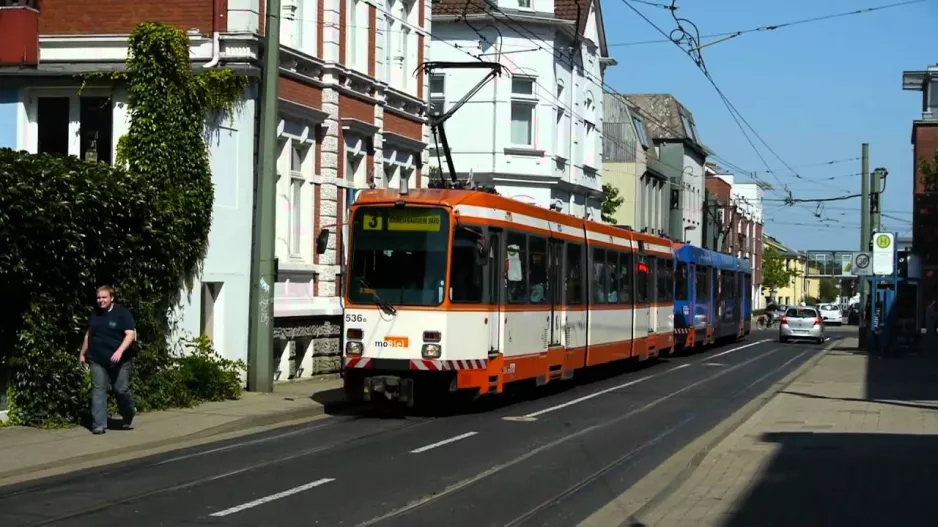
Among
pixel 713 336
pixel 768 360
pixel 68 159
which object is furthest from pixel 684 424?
pixel 713 336

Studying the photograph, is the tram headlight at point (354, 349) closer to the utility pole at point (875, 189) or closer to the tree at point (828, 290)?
the utility pole at point (875, 189)

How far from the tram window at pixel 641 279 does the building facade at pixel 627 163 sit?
1422 inches

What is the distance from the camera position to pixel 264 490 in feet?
39.4

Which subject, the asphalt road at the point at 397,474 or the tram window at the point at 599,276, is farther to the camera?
the tram window at the point at 599,276

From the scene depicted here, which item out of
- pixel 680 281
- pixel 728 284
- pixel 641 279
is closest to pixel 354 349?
pixel 641 279

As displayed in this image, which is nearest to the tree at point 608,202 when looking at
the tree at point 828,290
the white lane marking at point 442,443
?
the white lane marking at point 442,443

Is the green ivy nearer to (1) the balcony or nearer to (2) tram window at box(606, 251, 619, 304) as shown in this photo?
(1) the balcony

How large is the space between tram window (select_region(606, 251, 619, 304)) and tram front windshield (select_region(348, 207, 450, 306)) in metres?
8.84

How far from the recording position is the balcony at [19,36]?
856 inches

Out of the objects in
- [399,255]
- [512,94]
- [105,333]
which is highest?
[512,94]

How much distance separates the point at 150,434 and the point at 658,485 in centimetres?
697

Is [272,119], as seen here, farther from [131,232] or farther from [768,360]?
[768,360]

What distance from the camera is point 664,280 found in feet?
112

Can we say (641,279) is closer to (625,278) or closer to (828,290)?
(625,278)
